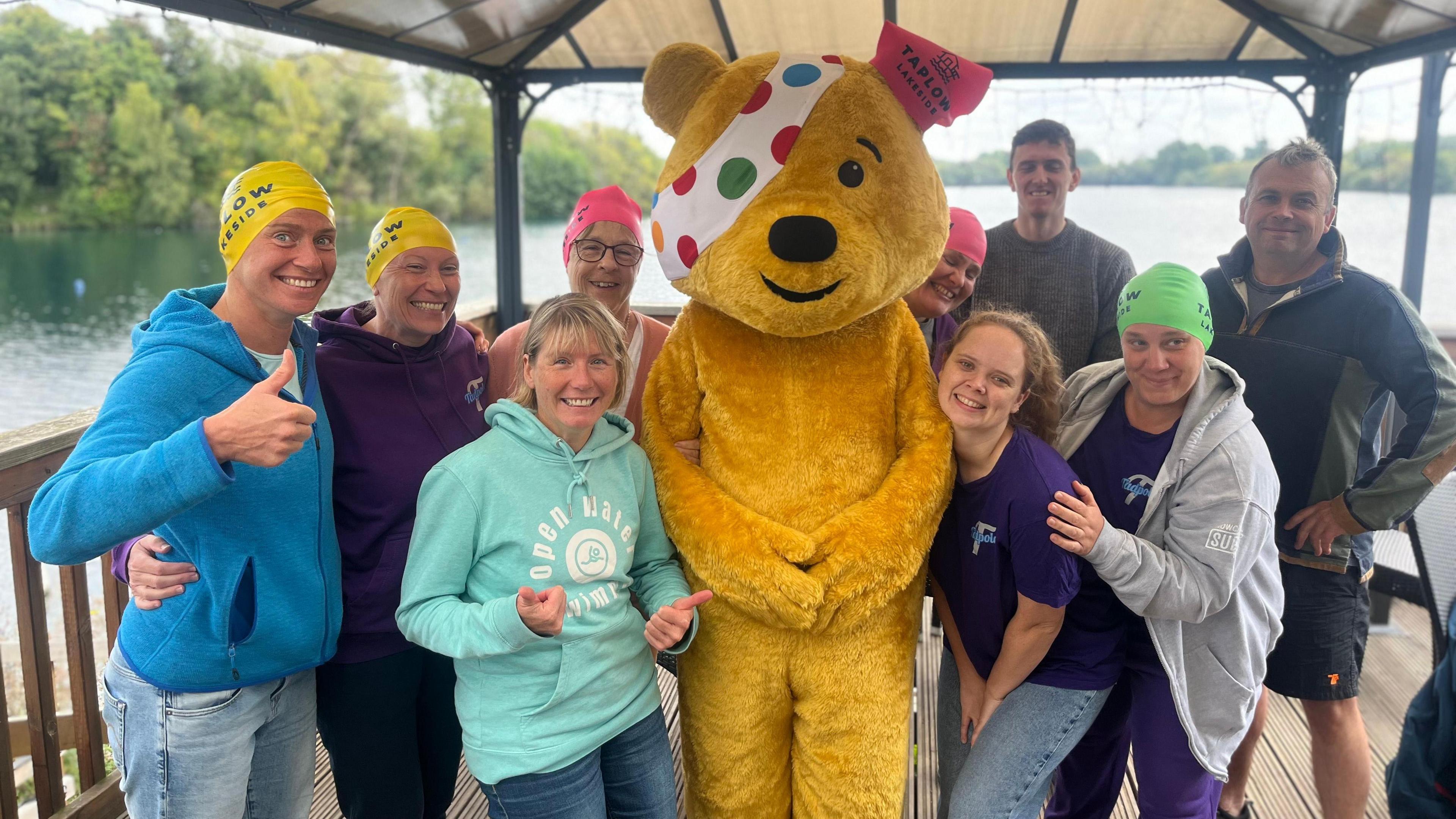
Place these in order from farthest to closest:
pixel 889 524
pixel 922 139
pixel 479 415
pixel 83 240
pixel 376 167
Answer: pixel 376 167
pixel 83 240
pixel 479 415
pixel 922 139
pixel 889 524

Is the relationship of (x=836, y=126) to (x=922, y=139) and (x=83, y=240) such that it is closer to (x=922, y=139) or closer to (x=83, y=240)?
(x=922, y=139)

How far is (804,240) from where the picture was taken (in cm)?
150

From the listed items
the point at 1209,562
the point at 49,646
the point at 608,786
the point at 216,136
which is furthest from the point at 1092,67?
the point at 216,136

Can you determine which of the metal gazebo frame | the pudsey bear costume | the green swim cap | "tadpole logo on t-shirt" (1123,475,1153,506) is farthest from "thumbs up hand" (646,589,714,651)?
the metal gazebo frame

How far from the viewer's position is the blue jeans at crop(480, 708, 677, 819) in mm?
1449

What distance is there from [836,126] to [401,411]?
3.37ft

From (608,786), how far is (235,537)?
0.79 m

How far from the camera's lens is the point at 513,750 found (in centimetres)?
143

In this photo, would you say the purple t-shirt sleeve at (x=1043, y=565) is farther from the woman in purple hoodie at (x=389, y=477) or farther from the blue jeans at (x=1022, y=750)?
the woman in purple hoodie at (x=389, y=477)

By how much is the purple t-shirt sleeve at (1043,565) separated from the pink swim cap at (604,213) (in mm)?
1244

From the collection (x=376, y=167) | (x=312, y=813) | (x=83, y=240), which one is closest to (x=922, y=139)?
(x=312, y=813)

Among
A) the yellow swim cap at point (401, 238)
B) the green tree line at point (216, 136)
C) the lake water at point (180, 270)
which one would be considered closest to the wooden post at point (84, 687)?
the lake water at point (180, 270)

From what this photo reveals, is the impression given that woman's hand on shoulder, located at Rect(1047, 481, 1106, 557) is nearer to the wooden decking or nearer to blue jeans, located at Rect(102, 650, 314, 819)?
the wooden decking

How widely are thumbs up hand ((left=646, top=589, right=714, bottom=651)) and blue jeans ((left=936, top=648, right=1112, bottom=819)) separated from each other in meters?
0.68
